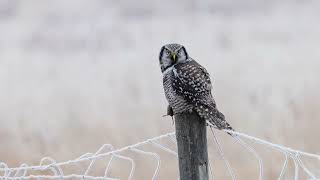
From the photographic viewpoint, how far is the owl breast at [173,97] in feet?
8.37

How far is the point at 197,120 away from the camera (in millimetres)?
2385

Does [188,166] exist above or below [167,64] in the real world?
below

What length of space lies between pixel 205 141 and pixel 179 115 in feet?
0.48

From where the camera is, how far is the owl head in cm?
317

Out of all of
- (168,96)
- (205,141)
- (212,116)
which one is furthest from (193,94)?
(205,141)

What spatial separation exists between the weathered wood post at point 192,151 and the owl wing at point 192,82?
43 cm

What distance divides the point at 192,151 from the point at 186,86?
0.68 m

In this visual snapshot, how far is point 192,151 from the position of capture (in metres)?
2.32

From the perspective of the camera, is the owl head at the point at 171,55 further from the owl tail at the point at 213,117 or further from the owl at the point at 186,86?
the owl tail at the point at 213,117

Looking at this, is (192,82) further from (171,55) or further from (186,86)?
(171,55)

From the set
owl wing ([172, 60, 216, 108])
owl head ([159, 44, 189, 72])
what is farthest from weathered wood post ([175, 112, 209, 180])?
owl head ([159, 44, 189, 72])

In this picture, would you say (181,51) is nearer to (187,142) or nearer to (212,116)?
(212,116)

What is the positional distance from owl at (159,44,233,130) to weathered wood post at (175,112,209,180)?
7 centimetres

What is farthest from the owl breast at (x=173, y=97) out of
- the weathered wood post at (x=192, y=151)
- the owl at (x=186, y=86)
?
the weathered wood post at (x=192, y=151)
